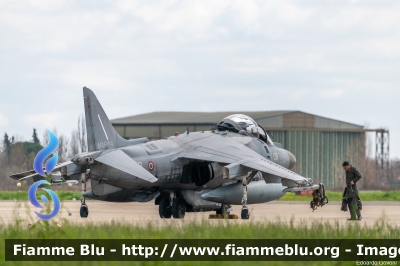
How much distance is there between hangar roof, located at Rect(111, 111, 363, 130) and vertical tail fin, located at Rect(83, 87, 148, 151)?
1727 inches

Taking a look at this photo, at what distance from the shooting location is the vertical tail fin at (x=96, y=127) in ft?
75.3

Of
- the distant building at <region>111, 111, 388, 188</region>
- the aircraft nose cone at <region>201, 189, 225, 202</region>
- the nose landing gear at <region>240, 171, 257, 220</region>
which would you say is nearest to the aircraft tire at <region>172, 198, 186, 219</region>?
the aircraft nose cone at <region>201, 189, 225, 202</region>

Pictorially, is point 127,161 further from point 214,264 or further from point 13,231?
point 214,264

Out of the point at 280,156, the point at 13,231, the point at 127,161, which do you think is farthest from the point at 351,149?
the point at 13,231

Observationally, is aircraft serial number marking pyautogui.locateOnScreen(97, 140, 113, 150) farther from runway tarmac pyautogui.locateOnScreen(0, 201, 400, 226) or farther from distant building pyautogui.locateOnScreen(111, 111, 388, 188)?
distant building pyautogui.locateOnScreen(111, 111, 388, 188)

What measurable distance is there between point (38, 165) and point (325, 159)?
60.3 meters

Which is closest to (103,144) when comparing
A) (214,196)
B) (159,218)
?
(159,218)

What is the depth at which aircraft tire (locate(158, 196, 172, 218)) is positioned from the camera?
24.6 meters

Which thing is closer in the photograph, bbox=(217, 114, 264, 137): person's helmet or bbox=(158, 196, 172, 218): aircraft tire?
bbox=(158, 196, 172, 218): aircraft tire

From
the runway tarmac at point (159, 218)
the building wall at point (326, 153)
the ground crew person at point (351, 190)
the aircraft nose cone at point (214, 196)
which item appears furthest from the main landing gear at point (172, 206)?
the building wall at point (326, 153)

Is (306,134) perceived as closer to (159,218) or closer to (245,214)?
(159,218)

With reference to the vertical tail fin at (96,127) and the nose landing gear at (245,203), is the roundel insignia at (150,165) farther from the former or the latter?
the nose landing gear at (245,203)

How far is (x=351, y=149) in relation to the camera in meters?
74.9

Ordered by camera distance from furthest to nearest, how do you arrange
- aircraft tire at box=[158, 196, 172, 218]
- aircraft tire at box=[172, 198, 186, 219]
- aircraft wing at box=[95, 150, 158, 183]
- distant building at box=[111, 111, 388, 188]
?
distant building at box=[111, 111, 388, 188]
aircraft tire at box=[158, 196, 172, 218]
aircraft tire at box=[172, 198, 186, 219]
aircraft wing at box=[95, 150, 158, 183]
